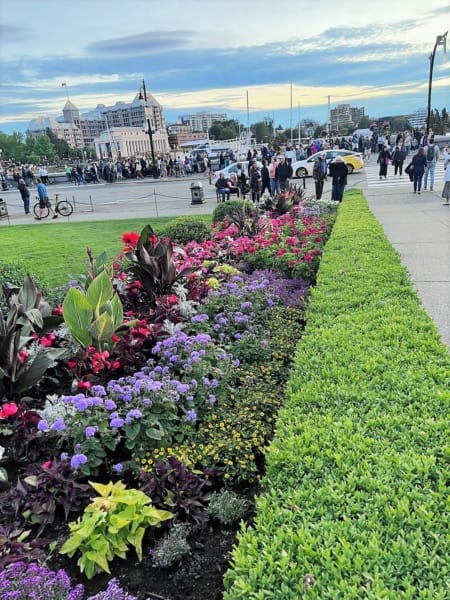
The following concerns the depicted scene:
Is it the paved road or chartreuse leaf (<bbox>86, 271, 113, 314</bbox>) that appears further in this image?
the paved road

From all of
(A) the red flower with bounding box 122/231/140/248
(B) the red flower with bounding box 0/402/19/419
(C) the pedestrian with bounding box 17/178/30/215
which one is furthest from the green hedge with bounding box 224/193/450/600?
(C) the pedestrian with bounding box 17/178/30/215

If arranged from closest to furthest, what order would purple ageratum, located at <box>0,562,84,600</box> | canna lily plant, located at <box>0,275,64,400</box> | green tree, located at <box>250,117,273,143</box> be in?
purple ageratum, located at <box>0,562,84,600</box>, canna lily plant, located at <box>0,275,64,400</box>, green tree, located at <box>250,117,273,143</box>

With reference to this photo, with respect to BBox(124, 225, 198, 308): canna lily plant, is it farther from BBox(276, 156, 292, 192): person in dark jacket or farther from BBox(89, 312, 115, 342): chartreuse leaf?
BBox(276, 156, 292, 192): person in dark jacket

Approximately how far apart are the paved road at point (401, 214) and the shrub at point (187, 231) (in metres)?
3.52

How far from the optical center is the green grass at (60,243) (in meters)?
9.15

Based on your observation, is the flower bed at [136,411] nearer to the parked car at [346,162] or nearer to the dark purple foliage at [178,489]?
the dark purple foliage at [178,489]

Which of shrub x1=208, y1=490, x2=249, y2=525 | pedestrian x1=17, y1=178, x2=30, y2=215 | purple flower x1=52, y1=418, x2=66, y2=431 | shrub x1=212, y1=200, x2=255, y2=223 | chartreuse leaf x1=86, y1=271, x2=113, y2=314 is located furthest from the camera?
pedestrian x1=17, y1=178, x2=30, y2=215

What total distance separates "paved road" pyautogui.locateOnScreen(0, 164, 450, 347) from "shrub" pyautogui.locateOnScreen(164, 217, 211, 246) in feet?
11.5

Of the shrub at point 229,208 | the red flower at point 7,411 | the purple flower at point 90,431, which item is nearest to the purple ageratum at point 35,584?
the purple flower at point 90,431

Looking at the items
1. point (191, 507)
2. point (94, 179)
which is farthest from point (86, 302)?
point (94, 179)

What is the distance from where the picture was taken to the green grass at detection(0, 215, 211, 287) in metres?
9.15

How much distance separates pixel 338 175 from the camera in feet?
47.9

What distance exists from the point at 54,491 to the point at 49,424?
0.48 meters

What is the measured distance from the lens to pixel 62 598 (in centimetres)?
212
